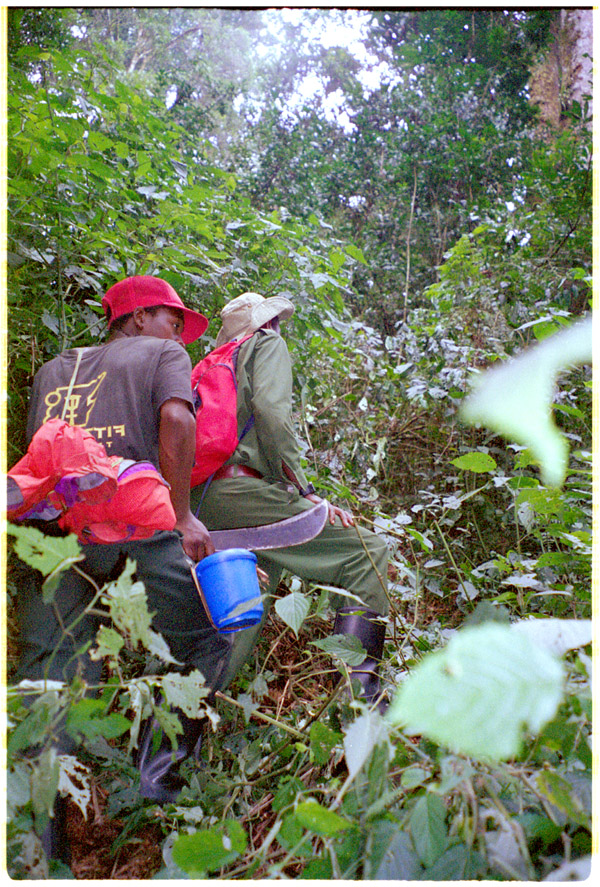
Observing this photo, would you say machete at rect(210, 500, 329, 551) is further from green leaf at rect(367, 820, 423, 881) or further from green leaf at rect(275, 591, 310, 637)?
green leaf at rect(367, 820, 423, 881)

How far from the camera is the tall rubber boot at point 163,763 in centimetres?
154

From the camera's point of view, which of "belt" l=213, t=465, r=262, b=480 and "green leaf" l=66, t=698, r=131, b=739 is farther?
"belt" l=213, t=465, r=262, b=480

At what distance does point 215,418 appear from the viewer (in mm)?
1752

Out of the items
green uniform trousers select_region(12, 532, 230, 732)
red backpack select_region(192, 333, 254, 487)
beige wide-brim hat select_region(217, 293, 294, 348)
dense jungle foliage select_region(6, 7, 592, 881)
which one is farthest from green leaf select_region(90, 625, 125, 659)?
beige wide-brim hat select_region(217, 293, 294, 348)

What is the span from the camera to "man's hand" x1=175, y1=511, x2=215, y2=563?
157 centimetres

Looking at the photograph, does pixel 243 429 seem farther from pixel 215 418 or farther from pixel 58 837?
pixel 58 837

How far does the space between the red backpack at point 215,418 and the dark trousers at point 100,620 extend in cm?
34

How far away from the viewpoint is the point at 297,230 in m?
2.88

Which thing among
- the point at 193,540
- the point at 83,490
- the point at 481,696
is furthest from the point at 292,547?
the point at 481,696

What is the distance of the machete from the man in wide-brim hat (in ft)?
0.06

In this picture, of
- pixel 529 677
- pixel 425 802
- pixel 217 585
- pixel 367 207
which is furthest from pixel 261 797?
pixel 367 207

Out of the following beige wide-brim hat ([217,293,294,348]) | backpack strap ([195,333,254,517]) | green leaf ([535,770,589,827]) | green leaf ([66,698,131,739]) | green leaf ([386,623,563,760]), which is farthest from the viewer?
beige wide-brim hat ([217,293,294,348])

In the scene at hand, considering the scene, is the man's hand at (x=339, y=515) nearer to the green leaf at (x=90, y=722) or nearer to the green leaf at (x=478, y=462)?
the green leaf at (x=478, y=462)

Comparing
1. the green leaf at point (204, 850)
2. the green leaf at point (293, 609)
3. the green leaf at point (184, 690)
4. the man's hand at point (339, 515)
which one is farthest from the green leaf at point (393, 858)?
the man's hand at point (339, 515)
